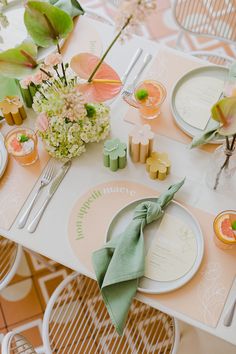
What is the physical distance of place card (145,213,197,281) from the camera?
4.22ft

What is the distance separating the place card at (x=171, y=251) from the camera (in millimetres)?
1287

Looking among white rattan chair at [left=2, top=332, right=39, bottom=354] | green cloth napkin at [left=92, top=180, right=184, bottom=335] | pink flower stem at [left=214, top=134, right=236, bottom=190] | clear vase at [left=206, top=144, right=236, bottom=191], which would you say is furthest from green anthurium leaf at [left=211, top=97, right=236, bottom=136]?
white rattan chair at [left=2, top=332, right=39, bottom=354]

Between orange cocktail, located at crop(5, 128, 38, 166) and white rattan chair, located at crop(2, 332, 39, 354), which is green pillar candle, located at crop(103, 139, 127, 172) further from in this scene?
white rattan chair, located at crop(2, 332, 39, 354)

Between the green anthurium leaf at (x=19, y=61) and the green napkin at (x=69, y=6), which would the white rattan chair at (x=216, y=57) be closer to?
the green napkin at (x=69, y=6)

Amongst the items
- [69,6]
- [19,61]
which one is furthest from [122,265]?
[69,6]

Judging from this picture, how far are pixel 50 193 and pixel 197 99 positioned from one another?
590 mm

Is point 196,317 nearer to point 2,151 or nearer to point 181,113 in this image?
point 181,113

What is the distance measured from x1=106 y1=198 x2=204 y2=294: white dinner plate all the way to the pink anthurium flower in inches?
13.3

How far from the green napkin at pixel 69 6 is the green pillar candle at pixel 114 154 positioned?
57 cm

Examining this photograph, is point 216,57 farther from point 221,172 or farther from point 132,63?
point 221,172

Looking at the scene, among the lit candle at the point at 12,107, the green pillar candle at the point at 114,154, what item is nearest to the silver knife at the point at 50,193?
the green pillar candle at the point at 114,154

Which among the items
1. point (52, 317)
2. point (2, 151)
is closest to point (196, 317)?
point (52, 317)

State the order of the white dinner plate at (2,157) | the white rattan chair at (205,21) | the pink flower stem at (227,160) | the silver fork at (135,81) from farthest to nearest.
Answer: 1. the white rattan chair at (205,21)
2. the silver fork at (135,81)
3. the white dinner plate at (2,157)
4. the pink flower stem at (227,160)

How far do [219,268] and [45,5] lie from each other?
2.77ft
